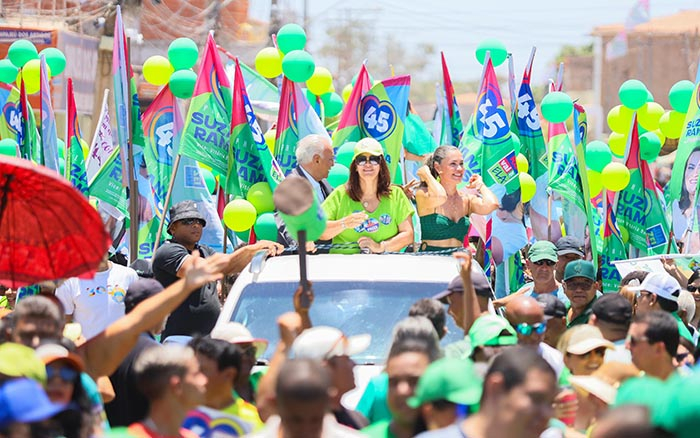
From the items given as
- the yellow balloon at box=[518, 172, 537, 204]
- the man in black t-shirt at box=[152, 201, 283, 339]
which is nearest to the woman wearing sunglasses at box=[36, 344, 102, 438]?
the man in black t-shirt at box=[152, 201, 283, 339]

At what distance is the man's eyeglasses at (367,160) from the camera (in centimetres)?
801

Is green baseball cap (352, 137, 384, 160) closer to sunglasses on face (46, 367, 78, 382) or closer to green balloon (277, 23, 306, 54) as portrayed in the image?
sunglasses on face (46, 367, 78, 382)

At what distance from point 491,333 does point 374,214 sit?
255 cm

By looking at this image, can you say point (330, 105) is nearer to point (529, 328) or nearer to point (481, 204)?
point (481, 204)

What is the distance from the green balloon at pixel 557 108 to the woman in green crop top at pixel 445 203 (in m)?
4.46

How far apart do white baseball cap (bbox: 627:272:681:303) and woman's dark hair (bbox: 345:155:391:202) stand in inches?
65.7

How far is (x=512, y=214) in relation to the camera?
11.2m

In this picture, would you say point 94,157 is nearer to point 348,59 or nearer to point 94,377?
point 94,377

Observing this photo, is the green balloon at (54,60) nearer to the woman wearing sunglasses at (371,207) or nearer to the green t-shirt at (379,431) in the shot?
the woman wearing sunglasses at (371,207)

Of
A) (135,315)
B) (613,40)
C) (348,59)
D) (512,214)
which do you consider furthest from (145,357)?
(348,59)

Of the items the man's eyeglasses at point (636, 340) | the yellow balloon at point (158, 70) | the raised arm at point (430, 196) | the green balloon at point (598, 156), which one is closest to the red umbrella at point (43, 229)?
the man's eyeglasses at point (636, 340)

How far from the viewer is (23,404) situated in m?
3.94

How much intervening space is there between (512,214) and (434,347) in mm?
6282

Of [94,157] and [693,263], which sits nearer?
[693,263]
